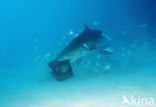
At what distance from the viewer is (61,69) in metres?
12.2

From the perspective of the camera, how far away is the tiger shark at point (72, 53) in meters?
12.2

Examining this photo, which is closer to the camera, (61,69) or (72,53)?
(61,69)

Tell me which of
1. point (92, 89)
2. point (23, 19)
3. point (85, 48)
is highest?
point (23, 19)

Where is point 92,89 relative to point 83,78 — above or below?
below

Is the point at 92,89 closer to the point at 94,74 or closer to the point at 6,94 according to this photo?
the point at 94,74

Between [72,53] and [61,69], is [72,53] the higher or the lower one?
the higher one

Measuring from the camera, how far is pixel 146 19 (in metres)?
35.6

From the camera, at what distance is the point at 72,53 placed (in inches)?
487

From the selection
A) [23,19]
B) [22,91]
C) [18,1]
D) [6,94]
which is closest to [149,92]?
[22,91]

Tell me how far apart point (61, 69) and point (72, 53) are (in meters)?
1.17

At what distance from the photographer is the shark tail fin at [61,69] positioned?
40.0 feet

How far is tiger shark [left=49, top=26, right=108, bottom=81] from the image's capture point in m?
12.2

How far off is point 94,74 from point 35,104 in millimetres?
4606

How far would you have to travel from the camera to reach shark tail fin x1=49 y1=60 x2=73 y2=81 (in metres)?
12.2
